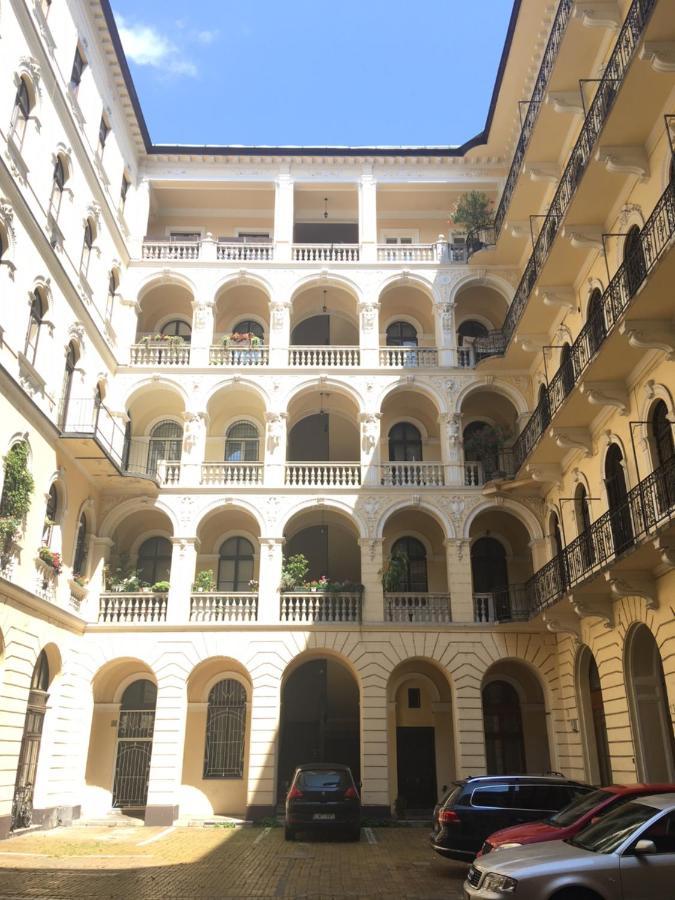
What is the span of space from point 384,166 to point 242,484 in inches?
528

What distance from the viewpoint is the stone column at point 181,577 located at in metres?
22.3

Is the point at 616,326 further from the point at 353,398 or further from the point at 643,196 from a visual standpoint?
the point at 353,398

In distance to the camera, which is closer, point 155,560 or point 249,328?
point 155,560

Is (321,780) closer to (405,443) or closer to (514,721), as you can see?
(514,721)

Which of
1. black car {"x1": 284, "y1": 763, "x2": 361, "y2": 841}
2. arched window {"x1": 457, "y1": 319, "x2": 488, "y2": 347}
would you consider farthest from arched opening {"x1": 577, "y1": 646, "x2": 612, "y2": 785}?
arched window {"x1": 457, "y1": 319, "x2": 488, "y2": 347}

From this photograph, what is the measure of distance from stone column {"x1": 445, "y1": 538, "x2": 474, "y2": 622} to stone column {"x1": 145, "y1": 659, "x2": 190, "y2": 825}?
313 inches

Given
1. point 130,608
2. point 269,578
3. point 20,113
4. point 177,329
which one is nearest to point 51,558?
point 130,608

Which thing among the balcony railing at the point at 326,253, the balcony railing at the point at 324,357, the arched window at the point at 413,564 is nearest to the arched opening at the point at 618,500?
the arched window at the point at 413,564

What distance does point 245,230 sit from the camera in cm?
2983

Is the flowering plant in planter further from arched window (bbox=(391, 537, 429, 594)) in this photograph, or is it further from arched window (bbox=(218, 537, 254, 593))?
arched window (bbox=(391, 537, 429, 594))

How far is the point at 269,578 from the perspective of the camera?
74.9ft

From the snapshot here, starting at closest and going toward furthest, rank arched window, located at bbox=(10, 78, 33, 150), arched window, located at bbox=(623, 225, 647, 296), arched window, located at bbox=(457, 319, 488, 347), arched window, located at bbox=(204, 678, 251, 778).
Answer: arched window, located at bbox=(623, 225, 647, 296), arched window, located at bbox=(10, 78, 33, 150), arched window, located at bbox=(204, 678, 251, 778), arched window, located at bbox=(457, 319, 488, 347)

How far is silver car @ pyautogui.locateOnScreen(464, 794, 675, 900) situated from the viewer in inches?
305

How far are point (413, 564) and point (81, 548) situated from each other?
1048cm
